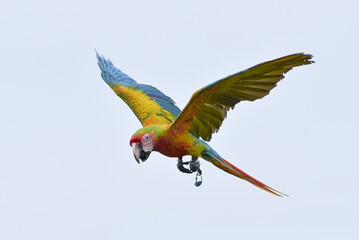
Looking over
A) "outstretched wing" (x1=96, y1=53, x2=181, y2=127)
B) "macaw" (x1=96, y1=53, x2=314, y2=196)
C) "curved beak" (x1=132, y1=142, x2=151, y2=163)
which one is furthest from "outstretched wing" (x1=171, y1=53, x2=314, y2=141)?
"outstretched wing" (x1=96, y1=53, x2=181, y2=127)

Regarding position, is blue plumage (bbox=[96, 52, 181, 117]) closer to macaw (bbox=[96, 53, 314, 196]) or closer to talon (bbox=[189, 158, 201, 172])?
macaw (bbox=[96, 53, 314, 196])

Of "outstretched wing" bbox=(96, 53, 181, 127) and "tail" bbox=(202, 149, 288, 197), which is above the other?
"outstretched wing" bbox=(96, 53, 181, 127)

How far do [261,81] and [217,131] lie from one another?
4.28 ft

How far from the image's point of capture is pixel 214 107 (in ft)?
29.7

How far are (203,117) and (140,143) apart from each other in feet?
3.14

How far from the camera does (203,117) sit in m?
9.25

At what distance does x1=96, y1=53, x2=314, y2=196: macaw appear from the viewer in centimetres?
826

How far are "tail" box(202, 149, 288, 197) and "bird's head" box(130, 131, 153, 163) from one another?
95cm

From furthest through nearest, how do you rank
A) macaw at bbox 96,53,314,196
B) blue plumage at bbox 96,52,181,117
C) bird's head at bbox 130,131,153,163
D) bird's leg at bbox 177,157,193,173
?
1. blue plumage at bbox 96,52,181,117
2. bird's leg at bbox 177,157,193,173
3. bird's head at bbox 130,131,153,163
4. macaw at bbox 96,53,314,196

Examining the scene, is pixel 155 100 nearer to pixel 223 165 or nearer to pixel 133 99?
pixel 133 99

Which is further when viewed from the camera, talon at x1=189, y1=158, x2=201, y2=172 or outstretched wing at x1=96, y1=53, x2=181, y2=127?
outstretched wing at x1=96, y1=53, x2=181, y2=127

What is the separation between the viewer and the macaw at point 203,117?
8258mm

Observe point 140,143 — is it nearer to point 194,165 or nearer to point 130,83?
point 194,165

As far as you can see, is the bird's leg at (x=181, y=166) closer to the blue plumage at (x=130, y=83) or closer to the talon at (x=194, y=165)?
the talon at (x=194, y=165)
